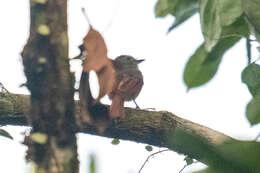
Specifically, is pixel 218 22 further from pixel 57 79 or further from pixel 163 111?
pixel 163 111

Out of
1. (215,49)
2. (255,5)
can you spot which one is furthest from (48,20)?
(215,49)

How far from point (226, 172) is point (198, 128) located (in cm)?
261

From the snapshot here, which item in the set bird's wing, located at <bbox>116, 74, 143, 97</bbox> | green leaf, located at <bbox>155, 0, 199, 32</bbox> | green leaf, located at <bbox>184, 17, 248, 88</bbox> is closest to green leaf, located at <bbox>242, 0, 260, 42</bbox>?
green leaf, located at <bbox>184, 17, 248, 88</bbox>

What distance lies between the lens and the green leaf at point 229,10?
45.7 inches

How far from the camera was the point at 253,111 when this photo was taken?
1.38 meters

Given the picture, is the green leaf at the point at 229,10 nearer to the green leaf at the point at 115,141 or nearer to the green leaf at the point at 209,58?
the green leaf at the point at 209,58

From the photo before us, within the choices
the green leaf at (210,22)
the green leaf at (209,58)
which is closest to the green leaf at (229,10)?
the green leaf at (210,22)

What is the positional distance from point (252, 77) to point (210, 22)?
415mm

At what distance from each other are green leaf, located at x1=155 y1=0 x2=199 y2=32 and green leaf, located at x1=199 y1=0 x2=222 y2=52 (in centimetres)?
19

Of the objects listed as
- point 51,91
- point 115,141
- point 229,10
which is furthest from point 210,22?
point 115,141

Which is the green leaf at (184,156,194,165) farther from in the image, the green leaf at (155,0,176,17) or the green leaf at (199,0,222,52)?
the green leaf at (199,0,222,52)

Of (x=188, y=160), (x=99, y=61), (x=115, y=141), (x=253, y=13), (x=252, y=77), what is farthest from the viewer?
(x=115, y=141)

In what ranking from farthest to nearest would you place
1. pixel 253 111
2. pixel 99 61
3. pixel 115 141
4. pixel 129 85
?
pixel 129 85, pixel 115 141, pixel 253 111, pixel 99 61

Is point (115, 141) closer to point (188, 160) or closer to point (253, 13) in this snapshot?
point (188, 160)
